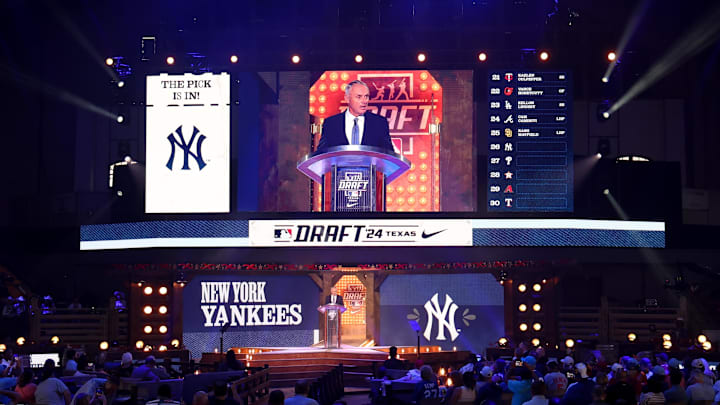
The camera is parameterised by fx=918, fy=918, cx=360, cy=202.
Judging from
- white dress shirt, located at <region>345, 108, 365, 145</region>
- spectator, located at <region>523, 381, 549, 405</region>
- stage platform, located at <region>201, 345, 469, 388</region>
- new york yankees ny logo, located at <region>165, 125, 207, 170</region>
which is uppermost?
Result: white dress shirt, located at <region>345, 108, 365, 145</region>

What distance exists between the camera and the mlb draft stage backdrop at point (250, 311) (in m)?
26.9

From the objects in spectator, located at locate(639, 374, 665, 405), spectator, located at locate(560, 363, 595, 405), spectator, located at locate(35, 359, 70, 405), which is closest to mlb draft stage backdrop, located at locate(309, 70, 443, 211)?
spectator, located at locate(35, 359, 70, 405)

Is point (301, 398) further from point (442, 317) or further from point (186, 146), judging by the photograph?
point (186, 146)

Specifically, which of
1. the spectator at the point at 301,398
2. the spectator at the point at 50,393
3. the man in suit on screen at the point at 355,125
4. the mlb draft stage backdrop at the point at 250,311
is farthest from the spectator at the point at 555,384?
the mlb draft stage backdrop at the point at 250,311

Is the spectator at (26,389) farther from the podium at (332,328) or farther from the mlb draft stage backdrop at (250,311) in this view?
the mlb draft stage backdrop at (250,311)

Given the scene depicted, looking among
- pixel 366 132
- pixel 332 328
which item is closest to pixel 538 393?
pixel 332 328

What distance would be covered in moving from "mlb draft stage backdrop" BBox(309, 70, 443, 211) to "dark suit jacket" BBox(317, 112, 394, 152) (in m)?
0.30

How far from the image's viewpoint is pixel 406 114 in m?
27.2

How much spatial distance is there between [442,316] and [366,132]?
588cm

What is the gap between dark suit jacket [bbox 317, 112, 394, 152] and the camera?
26.5m

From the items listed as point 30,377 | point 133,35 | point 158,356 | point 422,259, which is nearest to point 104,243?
point 158,356

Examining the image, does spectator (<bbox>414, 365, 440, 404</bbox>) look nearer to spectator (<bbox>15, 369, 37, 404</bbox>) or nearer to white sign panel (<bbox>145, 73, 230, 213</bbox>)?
spectator (<bbox>15, 369, 37, 404</bbox>)

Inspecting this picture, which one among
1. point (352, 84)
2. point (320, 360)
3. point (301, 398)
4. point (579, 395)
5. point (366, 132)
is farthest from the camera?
point (352, 84)

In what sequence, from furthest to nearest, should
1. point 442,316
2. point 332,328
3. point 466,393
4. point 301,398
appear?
point 442,316 → point 332,328 → point 466,393 → point 301,398
